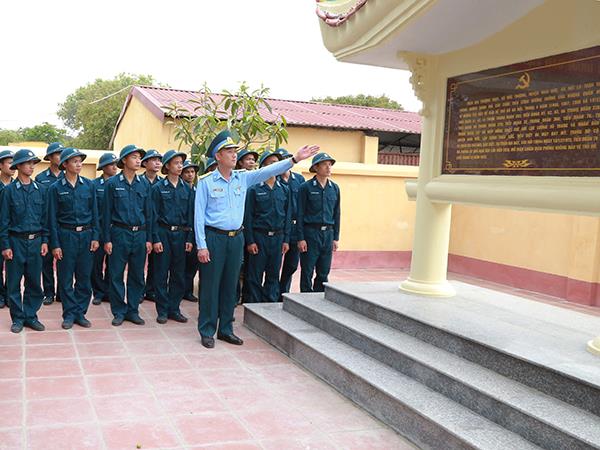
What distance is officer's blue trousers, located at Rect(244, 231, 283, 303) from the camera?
648 cm

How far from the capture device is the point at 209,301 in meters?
5.37

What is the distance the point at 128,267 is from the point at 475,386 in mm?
3524

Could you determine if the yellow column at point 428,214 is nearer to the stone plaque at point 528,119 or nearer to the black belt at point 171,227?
the stone plaque at point 528,119

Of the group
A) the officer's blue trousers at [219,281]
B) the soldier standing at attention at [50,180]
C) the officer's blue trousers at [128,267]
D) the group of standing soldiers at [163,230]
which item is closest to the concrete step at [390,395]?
the officer's blue trousers at [219,281]

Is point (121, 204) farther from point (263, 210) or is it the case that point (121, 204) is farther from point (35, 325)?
point (263, 210)

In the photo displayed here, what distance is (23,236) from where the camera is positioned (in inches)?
213

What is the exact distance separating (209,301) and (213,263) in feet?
1.15

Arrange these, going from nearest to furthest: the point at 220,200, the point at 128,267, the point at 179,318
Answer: the point at 220,200 < the point at 128,267 < the point at 179,318

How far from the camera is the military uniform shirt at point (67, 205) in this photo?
557 centimetres

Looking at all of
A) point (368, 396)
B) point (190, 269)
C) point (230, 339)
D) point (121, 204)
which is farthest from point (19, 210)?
point (368, 396)

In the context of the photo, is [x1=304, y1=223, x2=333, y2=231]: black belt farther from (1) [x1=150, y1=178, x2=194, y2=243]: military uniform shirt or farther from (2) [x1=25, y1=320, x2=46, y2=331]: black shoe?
(2) [x1=25, y1=320, x2=46, y2=331]: black shoe

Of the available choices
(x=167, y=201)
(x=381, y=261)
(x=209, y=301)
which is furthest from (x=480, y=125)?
(x=381, y=261)

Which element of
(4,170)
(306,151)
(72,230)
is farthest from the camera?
(4,170)

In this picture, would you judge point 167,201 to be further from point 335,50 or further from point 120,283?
point 335,50
